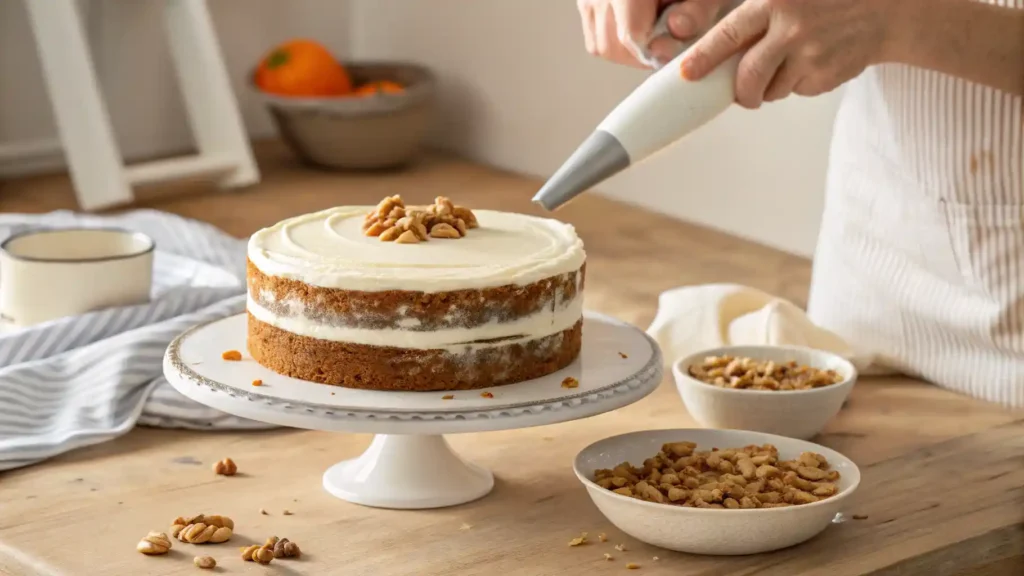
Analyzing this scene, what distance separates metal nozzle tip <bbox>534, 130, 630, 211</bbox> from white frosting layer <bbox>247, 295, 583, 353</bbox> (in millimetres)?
91

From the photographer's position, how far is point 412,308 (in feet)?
3.34

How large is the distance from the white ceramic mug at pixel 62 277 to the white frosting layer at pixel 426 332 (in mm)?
360

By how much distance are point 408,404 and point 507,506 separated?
0.15 meters

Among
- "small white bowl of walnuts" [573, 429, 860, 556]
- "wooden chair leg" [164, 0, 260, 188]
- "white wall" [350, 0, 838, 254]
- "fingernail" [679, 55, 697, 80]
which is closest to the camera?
"small white bowl of walnuts" [573, 429, 860, 556]

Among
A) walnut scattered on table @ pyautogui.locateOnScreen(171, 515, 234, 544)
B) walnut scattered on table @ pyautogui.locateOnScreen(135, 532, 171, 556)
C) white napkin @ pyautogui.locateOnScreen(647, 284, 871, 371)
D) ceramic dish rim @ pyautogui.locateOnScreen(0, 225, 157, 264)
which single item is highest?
ceramic dish rim @ pyautogui.locateOnScreen(0, 225, 157, 264)

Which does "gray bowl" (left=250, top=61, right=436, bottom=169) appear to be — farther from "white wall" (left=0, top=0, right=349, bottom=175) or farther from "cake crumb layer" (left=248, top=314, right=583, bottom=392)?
"cake crumb layer" (left=248, top=314, right=583, bottom=392)

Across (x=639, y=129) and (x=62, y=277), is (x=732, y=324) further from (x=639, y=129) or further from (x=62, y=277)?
(x=62, y=277)

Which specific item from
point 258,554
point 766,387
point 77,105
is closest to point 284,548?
point 258,554

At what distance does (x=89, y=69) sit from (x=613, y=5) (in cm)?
117

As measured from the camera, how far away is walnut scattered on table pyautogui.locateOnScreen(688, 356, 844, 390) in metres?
1.23

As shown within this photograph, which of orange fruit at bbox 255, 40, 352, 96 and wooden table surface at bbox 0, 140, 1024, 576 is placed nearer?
wooden table surface at bbox 0, 140, 1024, 576

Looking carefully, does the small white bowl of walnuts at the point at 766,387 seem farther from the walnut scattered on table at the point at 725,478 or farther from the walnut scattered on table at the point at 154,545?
the walnut scattered on table at the point at 154,545

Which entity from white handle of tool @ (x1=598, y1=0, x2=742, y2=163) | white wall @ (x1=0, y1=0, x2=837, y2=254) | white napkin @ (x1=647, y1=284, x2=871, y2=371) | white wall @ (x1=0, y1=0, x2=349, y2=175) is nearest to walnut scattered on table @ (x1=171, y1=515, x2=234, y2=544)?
white handle of tool @ (x1=598, y1=0, x2=742, y2=163)

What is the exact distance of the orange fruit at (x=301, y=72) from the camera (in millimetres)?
2424
